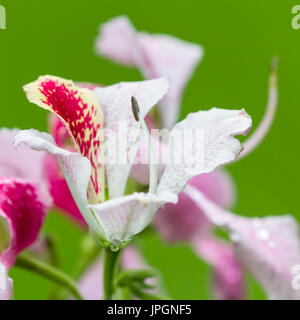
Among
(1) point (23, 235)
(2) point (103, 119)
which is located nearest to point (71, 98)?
(2) point (103, 119)

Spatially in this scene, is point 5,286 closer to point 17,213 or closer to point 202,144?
point 17,213

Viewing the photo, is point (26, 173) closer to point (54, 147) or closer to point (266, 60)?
point (54, 147)

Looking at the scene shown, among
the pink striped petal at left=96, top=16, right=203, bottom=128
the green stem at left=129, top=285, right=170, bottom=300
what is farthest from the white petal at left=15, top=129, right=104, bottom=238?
the pink striped petal at left=96, top=16, right=203, bottom=128

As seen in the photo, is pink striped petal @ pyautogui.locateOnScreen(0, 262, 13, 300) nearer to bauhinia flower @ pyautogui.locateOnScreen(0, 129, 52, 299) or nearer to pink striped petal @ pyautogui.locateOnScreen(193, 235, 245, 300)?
bauhinia flower @ pyautogui.locateOnScreen(0, 129, 52, 299)

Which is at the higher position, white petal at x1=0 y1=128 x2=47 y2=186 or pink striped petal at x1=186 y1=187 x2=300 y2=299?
white petal at x1=0 y1=128 x2=47 y2=186

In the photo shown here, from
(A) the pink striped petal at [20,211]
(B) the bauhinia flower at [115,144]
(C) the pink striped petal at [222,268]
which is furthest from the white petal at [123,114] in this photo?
(C) the pink striped petal at [222,268]
